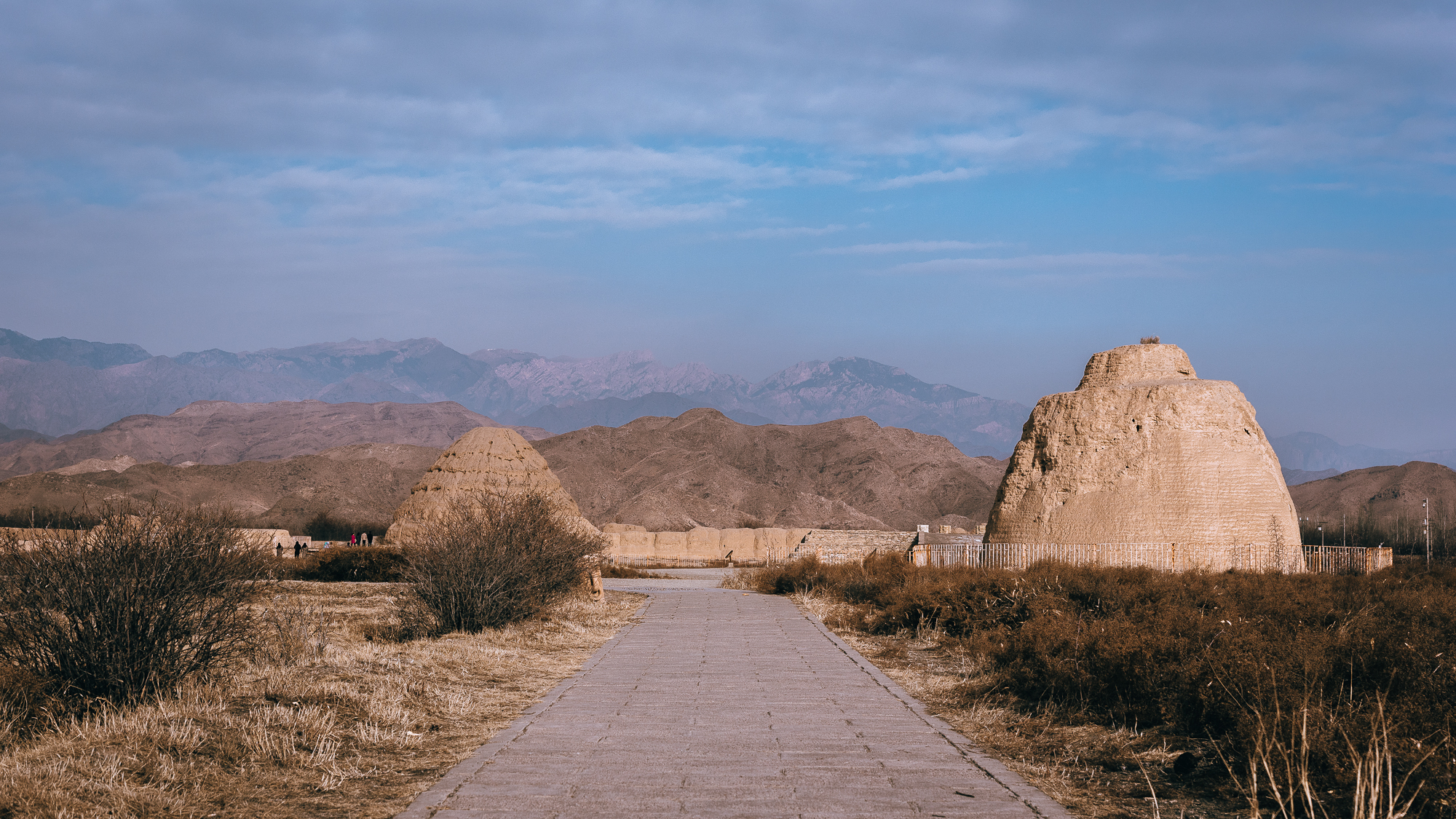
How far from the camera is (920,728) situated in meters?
7.65

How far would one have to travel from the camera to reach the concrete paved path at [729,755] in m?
5.35

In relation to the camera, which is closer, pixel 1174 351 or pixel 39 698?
pixel 39 698

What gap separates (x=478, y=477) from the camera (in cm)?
2695

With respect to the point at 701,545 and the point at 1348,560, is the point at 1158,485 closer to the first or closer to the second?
the point at 1348,560

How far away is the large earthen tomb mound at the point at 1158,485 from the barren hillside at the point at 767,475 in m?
44.8

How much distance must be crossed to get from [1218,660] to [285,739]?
642cm

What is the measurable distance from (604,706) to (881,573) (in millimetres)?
14349

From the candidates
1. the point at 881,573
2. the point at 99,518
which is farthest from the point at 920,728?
the point at 881,573

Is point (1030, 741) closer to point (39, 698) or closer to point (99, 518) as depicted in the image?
point (39, 698)

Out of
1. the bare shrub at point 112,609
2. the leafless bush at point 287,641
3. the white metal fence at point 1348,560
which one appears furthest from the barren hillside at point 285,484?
the bare shrub at point 112,609

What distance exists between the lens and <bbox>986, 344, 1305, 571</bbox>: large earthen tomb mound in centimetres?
2495

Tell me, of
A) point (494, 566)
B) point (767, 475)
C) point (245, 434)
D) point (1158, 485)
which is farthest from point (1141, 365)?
point (245, 434)

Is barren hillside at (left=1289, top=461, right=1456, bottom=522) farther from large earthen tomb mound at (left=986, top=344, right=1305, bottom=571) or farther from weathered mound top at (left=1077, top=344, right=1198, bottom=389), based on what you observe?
large earthen tomb mound at (left=986, top=344, right=1305, bottom=571)

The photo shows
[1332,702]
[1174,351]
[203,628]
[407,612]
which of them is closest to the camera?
[1332,702]
